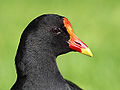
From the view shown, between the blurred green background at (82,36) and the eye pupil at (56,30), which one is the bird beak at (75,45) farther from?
the blurred green background at (82,36)

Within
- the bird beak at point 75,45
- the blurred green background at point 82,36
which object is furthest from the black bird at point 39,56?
the blurred green background at point 82,36

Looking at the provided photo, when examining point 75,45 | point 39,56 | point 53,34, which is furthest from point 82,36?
point 39,56

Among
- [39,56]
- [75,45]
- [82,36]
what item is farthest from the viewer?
[82,36]

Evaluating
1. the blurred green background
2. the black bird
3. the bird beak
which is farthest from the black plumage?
the blurred green background

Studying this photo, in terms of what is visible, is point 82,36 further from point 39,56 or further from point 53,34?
point 39,56

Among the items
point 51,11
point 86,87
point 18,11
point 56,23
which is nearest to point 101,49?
point 86,87

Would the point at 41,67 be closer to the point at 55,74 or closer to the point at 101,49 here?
the point at 55,74
